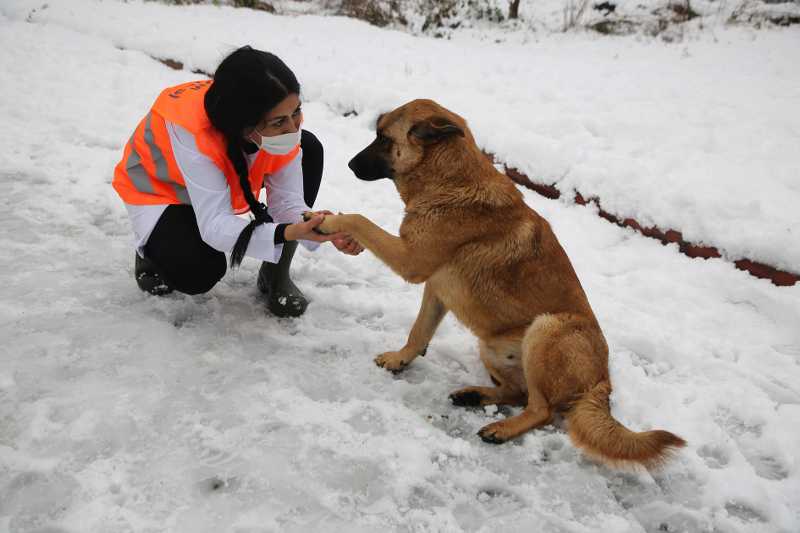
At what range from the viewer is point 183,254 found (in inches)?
103

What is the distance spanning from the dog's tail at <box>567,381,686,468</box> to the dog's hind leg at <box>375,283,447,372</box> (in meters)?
0.80

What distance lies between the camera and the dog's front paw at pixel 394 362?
8.73 feet

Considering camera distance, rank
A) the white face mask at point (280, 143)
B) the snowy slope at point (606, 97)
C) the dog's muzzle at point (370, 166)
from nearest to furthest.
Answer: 1. the white face mask at point (280, 143)
2. the dog's muzzle at point (370, 166)
3. the snowy slope at point (606, 97)

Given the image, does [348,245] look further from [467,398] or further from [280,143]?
[467,398]

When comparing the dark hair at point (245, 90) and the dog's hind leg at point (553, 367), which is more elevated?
the dark hair at point (245, 90)

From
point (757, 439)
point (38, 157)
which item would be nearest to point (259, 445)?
point (757, 439)

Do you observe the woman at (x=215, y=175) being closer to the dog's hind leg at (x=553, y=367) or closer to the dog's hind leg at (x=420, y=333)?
the dog's hind leg at (x=420, y=333)

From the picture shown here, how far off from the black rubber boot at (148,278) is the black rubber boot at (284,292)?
613 mm

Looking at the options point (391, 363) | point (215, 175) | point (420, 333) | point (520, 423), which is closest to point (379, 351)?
point (391, 363)

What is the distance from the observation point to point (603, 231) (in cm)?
400

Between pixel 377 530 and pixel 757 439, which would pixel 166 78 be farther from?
→ pixel 757 439

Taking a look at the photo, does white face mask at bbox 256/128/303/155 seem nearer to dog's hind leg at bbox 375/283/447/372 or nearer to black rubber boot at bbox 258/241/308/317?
black rubber boot at bbox 258/241/308/317

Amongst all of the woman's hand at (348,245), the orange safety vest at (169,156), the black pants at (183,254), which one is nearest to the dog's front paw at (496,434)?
the woman's hand at (348,245)

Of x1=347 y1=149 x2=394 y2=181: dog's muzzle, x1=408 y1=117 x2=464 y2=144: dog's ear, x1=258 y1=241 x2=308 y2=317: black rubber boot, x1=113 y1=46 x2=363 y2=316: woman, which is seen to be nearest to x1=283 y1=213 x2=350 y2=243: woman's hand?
x1=113 y1=46 x2=363 y2=316: woman
